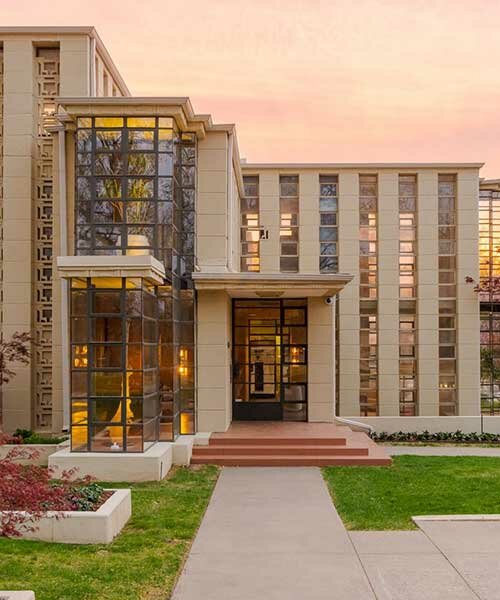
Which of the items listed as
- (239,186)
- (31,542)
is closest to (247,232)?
(239,186)

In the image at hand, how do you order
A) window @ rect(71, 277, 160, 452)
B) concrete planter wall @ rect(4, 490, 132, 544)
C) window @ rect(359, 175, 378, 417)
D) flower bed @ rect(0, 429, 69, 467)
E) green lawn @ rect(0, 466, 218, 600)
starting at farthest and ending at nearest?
1. window @ rect(359, 175, 378, 417)
2. flower bed @ rect(0, 429, 69, 467)
3. window @ rect(71, 277, 160, 452)
4. concrete planter wall @ rect(4, 490, 132, 544)
5. green lawn @ rect(0, 466, 218, 600)

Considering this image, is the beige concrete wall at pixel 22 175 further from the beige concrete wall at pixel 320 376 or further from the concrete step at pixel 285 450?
the beige concrete wall at pixel 320 376

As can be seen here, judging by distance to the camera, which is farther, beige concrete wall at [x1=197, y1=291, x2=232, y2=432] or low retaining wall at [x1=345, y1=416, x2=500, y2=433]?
low retaining wall at [x1=345, y1=416, x2=500, y2=433]

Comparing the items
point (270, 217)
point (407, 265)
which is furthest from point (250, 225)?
point (407, 265)

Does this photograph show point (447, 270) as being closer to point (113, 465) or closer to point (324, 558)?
point (113, 465)

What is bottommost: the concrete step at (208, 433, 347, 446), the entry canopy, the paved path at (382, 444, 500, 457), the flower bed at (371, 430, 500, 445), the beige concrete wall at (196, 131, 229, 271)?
the flower bed at (371, 430, 500, 445)

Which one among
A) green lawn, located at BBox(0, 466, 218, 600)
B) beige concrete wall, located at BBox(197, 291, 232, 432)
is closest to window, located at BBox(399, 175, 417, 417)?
beige concrete wall, located at BBox(197, 291, 232, 432)

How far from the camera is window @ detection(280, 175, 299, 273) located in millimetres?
19891

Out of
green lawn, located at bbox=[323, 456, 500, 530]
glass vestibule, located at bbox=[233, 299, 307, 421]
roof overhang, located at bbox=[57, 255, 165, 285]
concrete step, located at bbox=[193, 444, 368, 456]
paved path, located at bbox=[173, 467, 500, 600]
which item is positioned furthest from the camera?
glass vestibule, located at bbox=[233, 299, 307, 421]

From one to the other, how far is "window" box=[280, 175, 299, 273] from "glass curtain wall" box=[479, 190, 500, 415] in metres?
5.48

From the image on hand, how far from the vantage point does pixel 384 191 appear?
1969 cm

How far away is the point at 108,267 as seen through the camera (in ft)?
36.7

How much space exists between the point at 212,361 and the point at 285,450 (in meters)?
2.43

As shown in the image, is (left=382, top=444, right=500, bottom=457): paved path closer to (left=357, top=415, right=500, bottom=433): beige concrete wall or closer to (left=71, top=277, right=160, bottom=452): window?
(left=357, top=415, right=500, bottom=433): beige concrete wall
